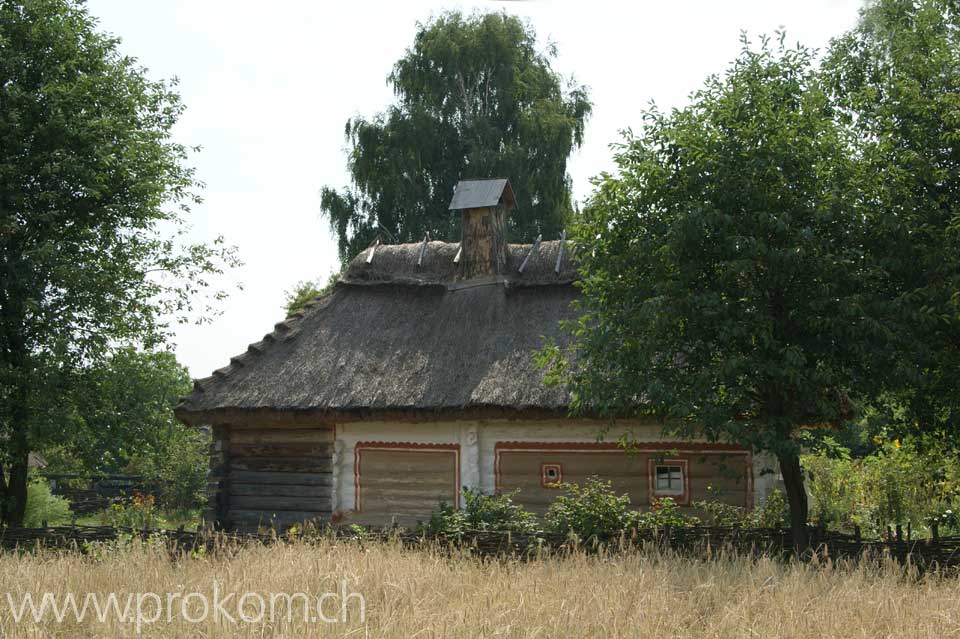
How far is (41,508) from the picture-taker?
16.1m

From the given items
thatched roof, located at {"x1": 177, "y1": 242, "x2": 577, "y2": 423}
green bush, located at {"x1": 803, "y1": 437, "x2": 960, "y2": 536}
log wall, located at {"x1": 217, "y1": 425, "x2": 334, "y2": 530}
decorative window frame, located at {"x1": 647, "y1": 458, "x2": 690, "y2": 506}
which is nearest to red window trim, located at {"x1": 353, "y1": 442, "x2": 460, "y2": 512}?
log wall, located at {"x1": 217, "y1": 425, "x2": 334, "y2": 530}

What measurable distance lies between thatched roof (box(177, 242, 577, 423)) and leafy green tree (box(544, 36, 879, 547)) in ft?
9.12

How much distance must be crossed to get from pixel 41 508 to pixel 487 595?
12.7m

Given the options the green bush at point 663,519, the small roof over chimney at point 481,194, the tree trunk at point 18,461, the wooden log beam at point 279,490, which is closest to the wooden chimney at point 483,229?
the small roof over chimney at point 481,194

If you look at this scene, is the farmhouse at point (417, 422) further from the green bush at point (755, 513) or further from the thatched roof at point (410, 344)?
the green bush at point (755, 513)

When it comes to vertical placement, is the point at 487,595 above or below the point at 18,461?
below

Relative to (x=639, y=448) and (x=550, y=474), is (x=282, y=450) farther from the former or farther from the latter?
(x=639, y=448)

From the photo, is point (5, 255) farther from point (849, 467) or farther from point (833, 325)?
point (849, 467)

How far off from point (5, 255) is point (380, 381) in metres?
5.87

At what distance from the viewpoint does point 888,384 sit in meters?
9.20

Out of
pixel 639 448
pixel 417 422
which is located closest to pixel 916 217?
pixel 639 448

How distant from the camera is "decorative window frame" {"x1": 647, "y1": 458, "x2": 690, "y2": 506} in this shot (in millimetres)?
12789

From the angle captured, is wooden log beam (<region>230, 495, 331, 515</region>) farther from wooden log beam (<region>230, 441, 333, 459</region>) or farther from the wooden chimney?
the wooden chimney

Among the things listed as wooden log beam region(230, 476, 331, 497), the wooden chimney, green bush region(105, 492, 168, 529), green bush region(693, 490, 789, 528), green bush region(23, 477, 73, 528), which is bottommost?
green bush region(105, 492, 168, 529)
